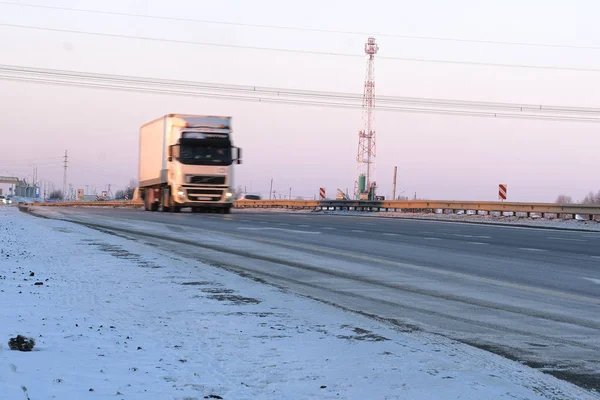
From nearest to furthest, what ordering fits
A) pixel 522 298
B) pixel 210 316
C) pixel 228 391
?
1. pixel 228 391
2. pixel 210 316
3. pixel 522 298

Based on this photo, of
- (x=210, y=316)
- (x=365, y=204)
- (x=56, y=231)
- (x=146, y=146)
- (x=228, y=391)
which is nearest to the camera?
(x=228, y=391)

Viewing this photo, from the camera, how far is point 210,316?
8008mm

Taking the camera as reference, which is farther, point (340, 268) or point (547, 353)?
point (340, 268)

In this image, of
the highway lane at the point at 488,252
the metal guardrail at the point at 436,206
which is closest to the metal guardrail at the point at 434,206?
the metal guardrail at the point at 436,206

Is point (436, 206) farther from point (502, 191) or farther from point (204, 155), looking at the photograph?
point (204, 155)

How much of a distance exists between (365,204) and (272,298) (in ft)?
160

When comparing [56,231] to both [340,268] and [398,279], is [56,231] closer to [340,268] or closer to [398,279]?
[340,268]

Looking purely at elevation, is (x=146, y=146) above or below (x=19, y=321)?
above

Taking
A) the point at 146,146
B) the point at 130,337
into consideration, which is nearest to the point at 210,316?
the point at 130,337

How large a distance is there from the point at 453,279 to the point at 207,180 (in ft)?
87.8

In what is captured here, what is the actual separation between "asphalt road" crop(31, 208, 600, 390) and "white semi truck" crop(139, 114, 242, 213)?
1410 cm

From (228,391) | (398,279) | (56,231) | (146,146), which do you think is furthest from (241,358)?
(146,146)

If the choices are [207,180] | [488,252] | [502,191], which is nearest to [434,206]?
[502,191]

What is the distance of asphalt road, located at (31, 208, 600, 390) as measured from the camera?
7.44 metres
